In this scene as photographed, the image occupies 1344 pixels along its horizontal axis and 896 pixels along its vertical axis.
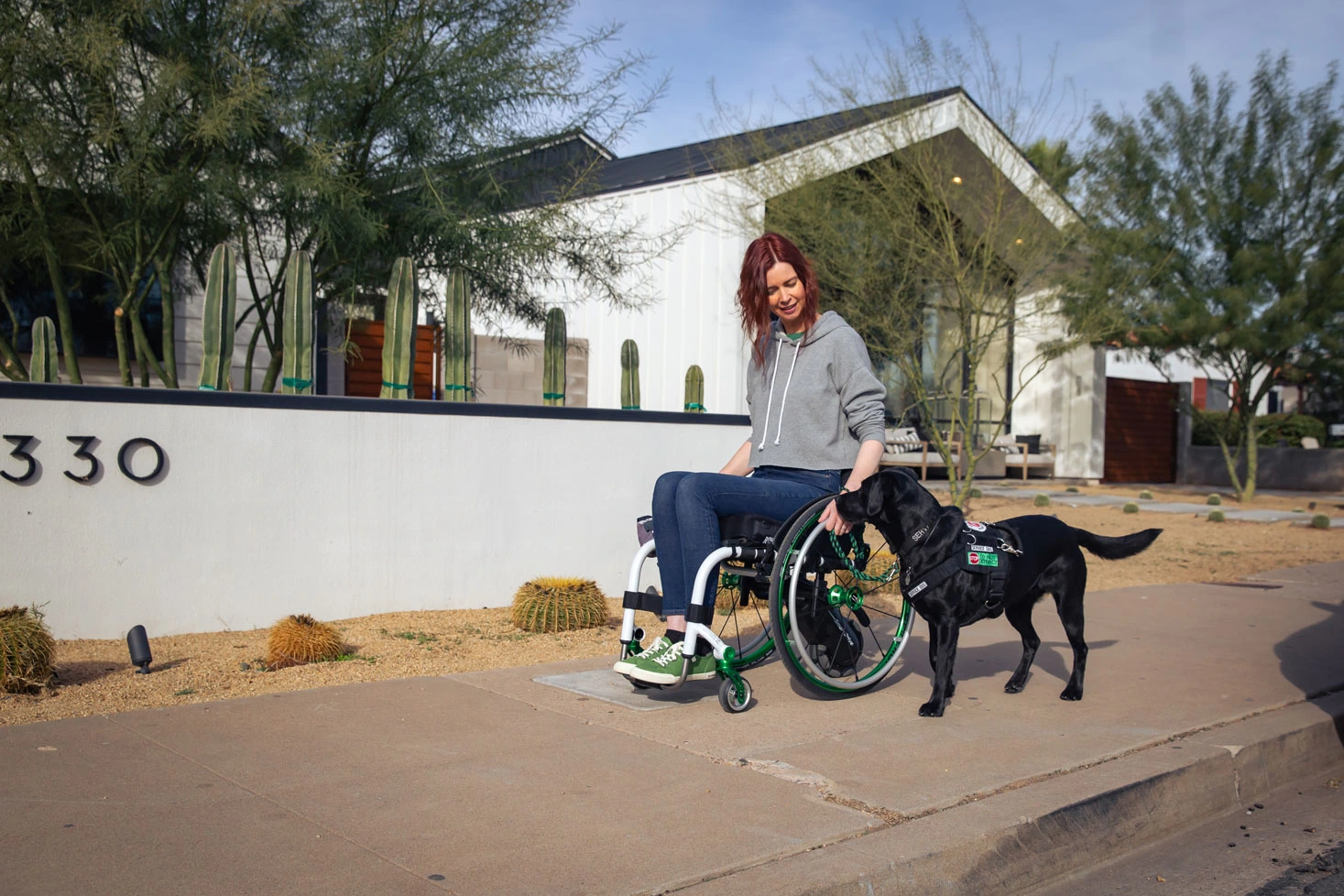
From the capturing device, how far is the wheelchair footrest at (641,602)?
4715 mm

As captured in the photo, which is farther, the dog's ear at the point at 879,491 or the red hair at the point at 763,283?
the red hair at the point at 763,283

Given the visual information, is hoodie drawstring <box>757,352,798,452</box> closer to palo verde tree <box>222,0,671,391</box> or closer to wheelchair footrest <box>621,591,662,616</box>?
wheelchair footrest <box>621,591,662,616</box>

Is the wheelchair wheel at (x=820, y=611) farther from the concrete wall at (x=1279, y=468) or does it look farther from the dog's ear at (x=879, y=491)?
the concrete wall at (x=1279, y=468)

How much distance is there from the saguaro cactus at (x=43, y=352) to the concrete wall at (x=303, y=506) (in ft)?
3.65

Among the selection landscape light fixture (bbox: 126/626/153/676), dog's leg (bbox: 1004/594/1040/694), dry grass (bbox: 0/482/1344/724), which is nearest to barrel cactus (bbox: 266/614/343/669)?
dry grass (bbox: 0/482/1344/724)

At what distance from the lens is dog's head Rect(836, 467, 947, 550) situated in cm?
447

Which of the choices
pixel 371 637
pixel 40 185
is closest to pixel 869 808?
pixel 371 637

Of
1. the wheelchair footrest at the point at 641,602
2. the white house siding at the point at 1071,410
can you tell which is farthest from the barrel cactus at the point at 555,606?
the white house siding at the point at 1071,410

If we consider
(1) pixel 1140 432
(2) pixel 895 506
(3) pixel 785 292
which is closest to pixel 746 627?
(2) pixel 895 506

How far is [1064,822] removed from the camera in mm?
3627

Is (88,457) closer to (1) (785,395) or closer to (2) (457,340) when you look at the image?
(2) (457,340)

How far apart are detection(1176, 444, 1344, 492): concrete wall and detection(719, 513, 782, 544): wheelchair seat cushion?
73.5 feet

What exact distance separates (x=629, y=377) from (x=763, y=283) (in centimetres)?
411

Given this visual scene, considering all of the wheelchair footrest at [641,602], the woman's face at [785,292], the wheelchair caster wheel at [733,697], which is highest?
the woman's face at [785,292]
